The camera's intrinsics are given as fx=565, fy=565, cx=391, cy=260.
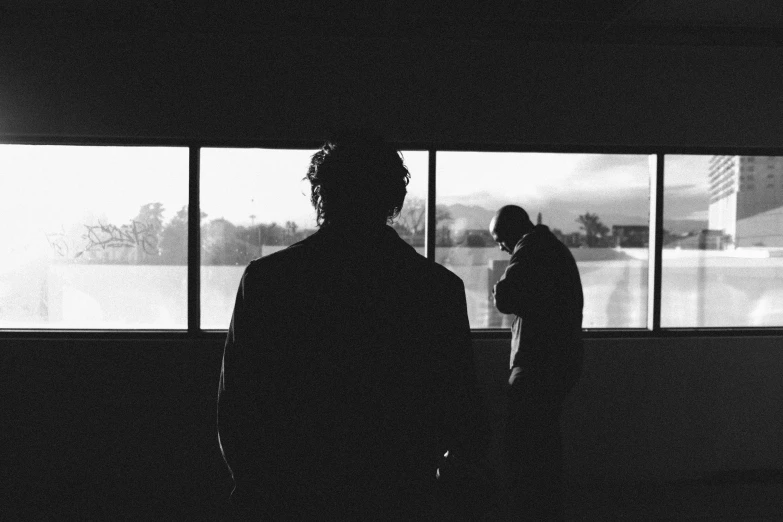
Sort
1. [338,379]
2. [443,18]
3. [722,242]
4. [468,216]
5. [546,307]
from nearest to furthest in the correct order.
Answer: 1. [338,379]
2. [546,307]
3. [443,18]
4. [468,216]
5. [722,242]

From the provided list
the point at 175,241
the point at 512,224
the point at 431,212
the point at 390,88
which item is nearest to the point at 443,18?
the point at 390,88

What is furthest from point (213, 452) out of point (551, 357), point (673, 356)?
point (673, 356)

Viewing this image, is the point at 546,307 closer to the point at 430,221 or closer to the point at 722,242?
the point at 430,221

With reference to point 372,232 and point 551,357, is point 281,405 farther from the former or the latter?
point 551,357

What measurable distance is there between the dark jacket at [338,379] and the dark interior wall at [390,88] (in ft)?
8.30

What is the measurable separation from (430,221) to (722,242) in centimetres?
197

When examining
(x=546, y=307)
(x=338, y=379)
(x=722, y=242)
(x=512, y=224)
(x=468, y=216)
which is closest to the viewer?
(x=338, y=379)

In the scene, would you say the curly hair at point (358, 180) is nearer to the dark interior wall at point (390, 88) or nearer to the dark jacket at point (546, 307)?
the dark jacket at point (546, 307)

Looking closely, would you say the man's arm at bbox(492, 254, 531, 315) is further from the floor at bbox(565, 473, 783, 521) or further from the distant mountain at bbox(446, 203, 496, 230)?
the floor at bbox(565, 473, 783, 521)

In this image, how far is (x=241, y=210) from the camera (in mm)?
3539

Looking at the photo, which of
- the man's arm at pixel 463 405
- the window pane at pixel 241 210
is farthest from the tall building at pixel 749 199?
the man's arm at pixel 463 405

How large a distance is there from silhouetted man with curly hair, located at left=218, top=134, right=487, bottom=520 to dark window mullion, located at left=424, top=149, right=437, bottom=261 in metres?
2.40

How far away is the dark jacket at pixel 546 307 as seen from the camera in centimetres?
268

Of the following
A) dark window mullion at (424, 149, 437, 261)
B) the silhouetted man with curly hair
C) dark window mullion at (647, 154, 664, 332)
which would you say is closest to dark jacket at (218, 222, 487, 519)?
the silhouetted man with curly hair
